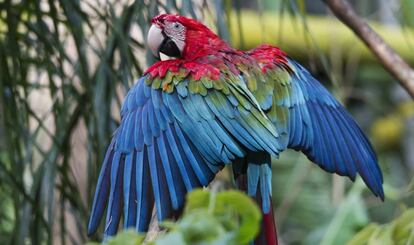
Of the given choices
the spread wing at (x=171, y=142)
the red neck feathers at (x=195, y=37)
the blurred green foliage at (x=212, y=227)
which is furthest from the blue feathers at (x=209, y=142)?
the blurred green foliage at (x=212, y=227)

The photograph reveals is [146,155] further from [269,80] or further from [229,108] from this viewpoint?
[269,80]

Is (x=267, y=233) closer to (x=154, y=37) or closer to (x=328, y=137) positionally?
(x=328, y=137)

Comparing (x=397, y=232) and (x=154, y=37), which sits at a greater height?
(x=154, y=37)

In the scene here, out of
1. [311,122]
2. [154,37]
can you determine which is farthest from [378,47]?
[154,37]

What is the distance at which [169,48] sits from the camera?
1.65 m

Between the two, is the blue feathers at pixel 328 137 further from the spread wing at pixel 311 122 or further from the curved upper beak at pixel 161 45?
the curved upper beak at pixel 161 45

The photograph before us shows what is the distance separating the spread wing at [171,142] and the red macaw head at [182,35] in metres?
0.13

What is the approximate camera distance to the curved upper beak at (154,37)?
1.59 meters

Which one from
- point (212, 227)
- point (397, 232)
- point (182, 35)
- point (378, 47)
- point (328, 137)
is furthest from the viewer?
point (378, 47)

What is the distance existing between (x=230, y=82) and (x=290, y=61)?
7.3 inches

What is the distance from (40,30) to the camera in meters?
1.78

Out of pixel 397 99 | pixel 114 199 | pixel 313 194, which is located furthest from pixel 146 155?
pixel 397 99

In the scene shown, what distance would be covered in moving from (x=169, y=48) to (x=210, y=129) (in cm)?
31

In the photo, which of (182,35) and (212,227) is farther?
(182,35)
